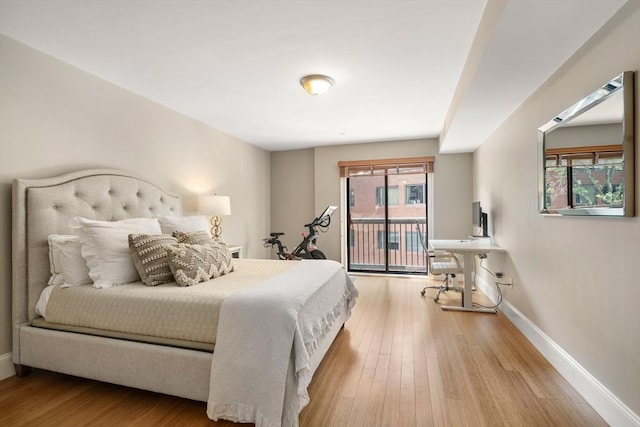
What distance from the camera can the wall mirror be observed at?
60.2 inches

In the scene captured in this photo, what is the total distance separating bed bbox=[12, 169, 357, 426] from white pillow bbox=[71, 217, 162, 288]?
117 millimetres

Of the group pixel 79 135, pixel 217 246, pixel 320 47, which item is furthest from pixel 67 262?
pixel 320 47

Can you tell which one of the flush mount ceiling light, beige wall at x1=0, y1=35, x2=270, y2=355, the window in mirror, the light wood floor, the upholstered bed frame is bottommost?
the light wood floor

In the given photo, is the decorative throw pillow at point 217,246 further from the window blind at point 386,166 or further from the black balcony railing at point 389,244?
the black balcony railing at point 389,244

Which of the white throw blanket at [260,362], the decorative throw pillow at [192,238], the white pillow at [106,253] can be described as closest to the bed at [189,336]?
the white throw blanket at [260,362]

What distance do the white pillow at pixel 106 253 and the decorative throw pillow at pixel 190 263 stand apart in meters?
0.34

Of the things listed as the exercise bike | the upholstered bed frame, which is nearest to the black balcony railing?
the exercise bike

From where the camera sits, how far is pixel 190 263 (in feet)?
7.30

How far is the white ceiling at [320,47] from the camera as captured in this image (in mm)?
1816

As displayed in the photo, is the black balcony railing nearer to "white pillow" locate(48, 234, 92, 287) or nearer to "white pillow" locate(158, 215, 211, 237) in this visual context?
"white pillow" locate(158, 215, 211, 237)

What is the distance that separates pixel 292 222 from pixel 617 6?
16.5ft

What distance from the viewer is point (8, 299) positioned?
2.20 metres

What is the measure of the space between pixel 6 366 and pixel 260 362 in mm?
1999

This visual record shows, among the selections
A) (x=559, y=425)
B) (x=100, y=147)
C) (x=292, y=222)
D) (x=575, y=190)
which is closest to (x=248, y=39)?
(x=100, y=147)
